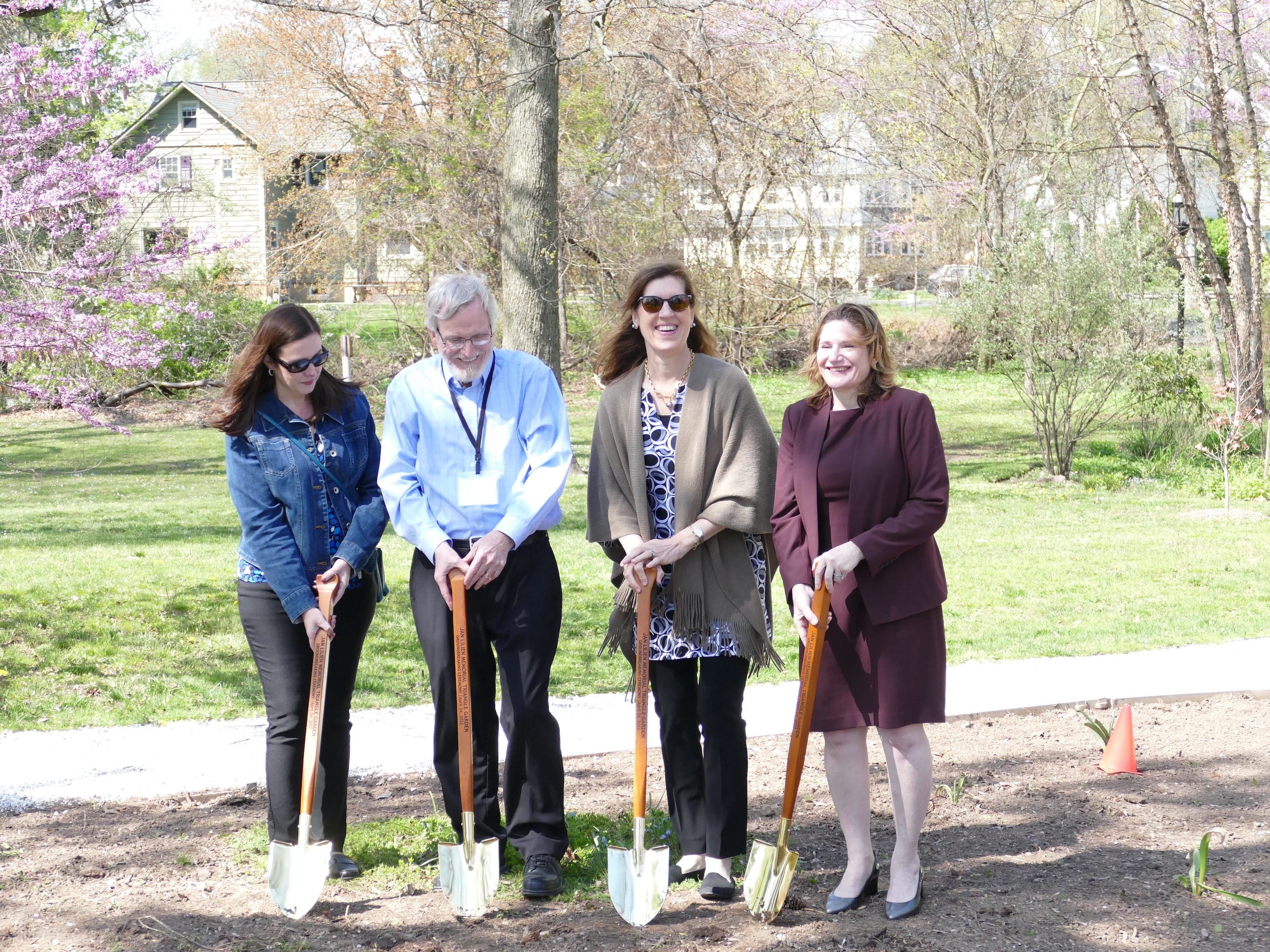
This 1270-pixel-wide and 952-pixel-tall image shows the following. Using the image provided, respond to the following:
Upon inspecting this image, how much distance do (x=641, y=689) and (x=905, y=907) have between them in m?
0.98

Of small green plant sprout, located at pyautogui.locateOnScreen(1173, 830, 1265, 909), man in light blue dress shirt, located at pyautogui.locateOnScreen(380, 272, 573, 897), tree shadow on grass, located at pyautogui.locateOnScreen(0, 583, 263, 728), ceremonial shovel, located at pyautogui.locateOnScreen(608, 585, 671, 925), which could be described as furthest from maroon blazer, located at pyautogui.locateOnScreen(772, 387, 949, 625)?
tree shadow on grass, located at pyautogui.locateOnScreen(0, 583, 263, 728)

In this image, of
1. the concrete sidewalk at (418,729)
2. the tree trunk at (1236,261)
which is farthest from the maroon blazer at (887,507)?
the tree trunk at (1236,261)

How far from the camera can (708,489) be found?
3.84 meters

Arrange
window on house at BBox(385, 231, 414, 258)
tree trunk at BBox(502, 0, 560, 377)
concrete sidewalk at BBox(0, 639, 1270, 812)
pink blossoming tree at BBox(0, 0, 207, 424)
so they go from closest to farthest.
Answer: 1. concrete sidewalk at BBox(0, 639, 1270, 812)
2. pink blossoming tree at BBox(0, 0, 207, 424)
3. tree trunk at BBox(502, 0, 560, 377)
4. window on house at BBox(385, 231, 414, 258)

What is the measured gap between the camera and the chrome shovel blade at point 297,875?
369cm

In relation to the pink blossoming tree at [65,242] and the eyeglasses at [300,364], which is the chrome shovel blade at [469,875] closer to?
the eyeglasses at [300,364]

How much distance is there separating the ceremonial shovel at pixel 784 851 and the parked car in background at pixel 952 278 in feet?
40.4

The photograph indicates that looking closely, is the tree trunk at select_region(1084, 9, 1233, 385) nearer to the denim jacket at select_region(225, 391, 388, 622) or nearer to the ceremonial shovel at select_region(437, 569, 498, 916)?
the denim jacket at select_region(225, 391, 388, 622)

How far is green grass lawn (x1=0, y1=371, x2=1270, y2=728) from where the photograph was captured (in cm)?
692

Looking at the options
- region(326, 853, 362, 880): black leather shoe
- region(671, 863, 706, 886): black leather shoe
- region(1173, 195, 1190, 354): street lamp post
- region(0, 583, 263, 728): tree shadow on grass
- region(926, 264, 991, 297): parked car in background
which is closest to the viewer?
region(671, 863, 706, 886): black leather shoe

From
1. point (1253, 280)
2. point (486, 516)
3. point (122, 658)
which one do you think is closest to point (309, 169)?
point (1253, 280)

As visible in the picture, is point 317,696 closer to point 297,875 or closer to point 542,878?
point 297,875

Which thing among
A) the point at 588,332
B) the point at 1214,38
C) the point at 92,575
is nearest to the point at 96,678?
the point at 92,575

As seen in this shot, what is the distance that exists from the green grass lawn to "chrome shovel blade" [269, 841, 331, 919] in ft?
9.25
